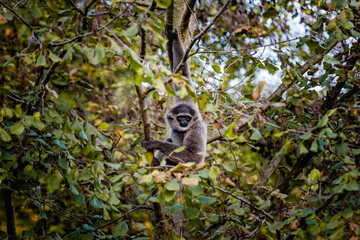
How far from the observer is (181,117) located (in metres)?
6.04

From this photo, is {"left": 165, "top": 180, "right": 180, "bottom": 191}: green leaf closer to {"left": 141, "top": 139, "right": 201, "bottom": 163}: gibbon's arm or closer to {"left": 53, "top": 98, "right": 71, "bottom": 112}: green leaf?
{"left": 53, "top": 98, "right": 71, "bottom": 112}: green leaf

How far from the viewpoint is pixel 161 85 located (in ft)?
9.10

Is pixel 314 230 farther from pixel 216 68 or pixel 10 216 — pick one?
pixel 10 216

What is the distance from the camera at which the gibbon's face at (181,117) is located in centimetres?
601

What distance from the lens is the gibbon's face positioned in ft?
19.7

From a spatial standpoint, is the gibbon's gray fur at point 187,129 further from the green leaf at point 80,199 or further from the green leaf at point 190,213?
the green leaf at point 190,213

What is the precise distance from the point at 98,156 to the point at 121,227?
2.86 ft

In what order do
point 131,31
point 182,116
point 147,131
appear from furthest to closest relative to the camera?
1. point 182,116
2. point 147,131
3. point 131,31

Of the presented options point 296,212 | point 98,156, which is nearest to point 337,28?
point 296,212

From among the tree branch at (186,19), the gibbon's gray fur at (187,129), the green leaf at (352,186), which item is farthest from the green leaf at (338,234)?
the tree branch at (186,19)

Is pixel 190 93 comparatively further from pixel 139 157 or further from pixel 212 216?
pixel 212 216

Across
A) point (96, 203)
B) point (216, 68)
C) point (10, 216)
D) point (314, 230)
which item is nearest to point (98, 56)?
point (96, 203)

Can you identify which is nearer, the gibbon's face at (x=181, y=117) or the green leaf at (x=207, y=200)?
the green leaf at (x=207, y=200)

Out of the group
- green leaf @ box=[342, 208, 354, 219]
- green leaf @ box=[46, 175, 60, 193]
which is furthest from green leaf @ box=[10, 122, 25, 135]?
green leaf @ box=[342, 208, 354, 219]
